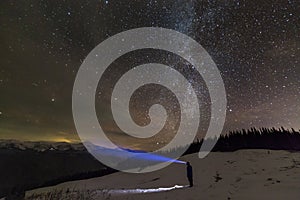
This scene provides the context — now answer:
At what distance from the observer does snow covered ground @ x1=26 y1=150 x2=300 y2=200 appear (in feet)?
39.5

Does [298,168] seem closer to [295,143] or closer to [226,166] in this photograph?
[226,166]

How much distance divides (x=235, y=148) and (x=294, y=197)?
13.8 m

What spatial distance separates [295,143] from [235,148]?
480 centimetres

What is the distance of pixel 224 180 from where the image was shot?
15164 mm

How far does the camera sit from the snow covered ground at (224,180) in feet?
39.5

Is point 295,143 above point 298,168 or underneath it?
above

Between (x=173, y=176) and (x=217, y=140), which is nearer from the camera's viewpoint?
(x=173, y=176)

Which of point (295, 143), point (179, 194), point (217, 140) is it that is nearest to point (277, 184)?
point (179, 194)

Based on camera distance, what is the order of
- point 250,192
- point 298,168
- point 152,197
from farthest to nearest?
1. point 298,168
2. point 152,197
3. point 250,192

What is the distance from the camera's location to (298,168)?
14422 millimetres

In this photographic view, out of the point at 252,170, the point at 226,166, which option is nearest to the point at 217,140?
the point at 226,166

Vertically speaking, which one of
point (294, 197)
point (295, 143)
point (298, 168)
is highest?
point (295, 143)

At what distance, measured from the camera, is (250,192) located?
39.1ft

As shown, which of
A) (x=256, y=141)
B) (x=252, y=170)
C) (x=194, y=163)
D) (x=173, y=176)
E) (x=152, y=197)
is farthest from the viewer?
(x=256, y=141)
